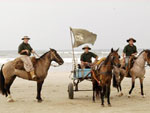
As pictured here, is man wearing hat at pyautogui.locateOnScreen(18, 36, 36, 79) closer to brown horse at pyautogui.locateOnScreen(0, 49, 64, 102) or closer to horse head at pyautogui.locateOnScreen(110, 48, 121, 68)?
brown horse at pyautogui.locateOnScreen(0, 49, 64, 102)

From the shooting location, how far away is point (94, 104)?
27.9 ft

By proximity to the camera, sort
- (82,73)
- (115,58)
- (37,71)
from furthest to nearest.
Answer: (37,71) < (82,73) < (115,58)

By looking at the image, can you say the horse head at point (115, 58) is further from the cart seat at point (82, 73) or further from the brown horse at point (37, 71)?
the brown horse at point (37, 71)

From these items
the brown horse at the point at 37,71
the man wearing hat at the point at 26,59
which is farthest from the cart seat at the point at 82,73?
the man wearing hat at the point at 26,59

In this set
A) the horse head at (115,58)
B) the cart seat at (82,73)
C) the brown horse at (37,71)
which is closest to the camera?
the horse head at (115,58)

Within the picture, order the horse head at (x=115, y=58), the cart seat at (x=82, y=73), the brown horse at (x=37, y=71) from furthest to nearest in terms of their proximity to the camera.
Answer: the brown horse at (x=37, y=71) < the cart seat at (x=82, y=73) < the horse head at (x=115, y=58)

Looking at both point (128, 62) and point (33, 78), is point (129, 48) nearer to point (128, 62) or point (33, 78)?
point (128, 62)

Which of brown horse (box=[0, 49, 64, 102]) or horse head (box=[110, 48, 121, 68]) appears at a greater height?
horse head (box=[110, 48, 121, 68])

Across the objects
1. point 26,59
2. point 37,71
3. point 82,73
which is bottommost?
point 82,73

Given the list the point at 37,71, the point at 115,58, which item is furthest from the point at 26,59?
the point at 115,58

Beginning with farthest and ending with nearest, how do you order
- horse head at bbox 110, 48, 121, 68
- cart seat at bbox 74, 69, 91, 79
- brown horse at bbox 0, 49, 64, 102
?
brown horse at bbox 0, 49, 64, 102 < cart seat at bbox 74, 69, 91, 79 < horse head at bbox 110, 48, 121, 68

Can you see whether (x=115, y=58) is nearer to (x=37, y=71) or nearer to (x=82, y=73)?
(x=82, y=73)

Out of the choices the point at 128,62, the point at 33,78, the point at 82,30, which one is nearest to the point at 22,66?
the point at 33,78

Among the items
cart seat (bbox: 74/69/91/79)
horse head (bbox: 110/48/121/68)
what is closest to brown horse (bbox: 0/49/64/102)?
cart seat (bbox: 74/69/91/79)
